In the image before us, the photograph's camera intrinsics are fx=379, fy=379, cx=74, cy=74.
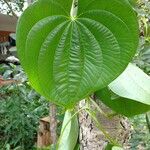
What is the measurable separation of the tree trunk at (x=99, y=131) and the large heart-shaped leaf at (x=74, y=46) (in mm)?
148

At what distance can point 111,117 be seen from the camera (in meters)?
0.66

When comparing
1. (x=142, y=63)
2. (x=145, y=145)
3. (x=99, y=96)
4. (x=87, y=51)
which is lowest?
(x=145, y=145)

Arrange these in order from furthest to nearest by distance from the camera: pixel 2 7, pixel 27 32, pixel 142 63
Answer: pixel 2 7 → pixel 142 63 → pixel 27 32

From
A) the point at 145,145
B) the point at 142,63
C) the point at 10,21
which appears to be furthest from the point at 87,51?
the point at 10,21

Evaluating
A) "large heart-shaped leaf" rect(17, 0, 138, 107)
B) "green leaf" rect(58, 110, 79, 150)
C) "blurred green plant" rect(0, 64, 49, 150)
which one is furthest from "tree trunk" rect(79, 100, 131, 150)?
"blurred green plant" rect(0, 64, 49, 150)

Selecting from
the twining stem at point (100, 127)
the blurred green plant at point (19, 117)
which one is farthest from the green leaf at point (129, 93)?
the blurred green plant at point (19, 117)

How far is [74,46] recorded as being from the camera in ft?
1.76

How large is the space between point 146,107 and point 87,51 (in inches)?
5.8

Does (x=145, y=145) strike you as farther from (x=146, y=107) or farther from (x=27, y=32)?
(x=27, y=32)

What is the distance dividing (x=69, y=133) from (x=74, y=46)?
0.64ft

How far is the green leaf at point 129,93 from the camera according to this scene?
1.84 feet

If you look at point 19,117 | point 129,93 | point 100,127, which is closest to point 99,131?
point 100,127

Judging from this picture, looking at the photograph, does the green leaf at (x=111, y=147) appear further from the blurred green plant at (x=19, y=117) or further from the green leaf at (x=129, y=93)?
the blurred green plant at (x=19, y=117)

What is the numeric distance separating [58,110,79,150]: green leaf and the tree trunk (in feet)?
0.05
